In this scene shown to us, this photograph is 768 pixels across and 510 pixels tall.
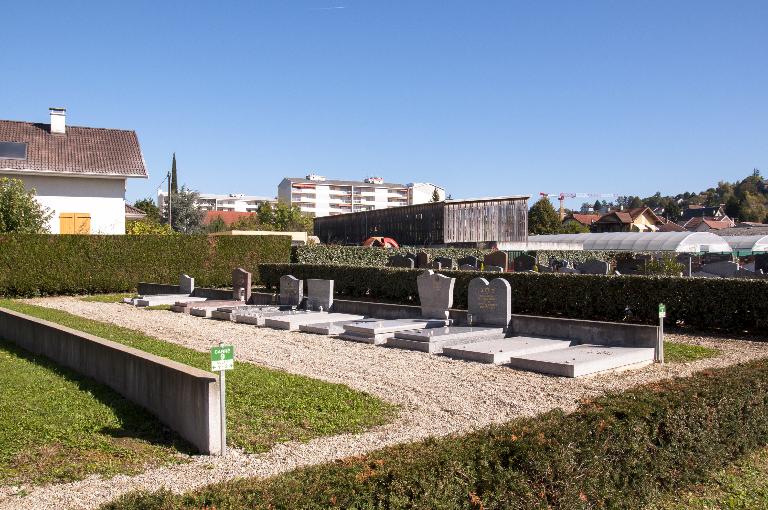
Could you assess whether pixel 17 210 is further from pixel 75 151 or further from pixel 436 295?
pixel 436 295

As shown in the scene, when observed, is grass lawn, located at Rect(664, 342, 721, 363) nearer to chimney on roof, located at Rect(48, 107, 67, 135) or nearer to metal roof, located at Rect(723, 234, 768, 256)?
chimney on roof, located at Rect(48, 107, 67, 135)

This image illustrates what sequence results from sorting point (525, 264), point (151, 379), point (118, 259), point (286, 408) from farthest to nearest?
point (525, 264), point (118, 259), point (286, 408), point (151, 379)

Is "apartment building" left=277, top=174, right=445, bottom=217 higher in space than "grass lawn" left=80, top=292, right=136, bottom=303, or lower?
higher

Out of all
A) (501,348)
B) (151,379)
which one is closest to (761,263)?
(501,348)

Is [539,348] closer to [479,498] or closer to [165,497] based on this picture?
[479,498]

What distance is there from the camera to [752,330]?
1645cm

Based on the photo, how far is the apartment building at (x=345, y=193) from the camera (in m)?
143

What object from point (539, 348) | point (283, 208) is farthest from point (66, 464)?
point (283, 208)

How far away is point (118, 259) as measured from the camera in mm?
30078

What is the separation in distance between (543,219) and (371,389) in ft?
276

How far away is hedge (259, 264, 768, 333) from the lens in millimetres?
16312

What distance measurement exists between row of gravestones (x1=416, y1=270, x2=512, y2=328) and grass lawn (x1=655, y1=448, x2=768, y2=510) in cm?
872

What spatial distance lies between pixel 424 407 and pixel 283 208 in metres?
86.2

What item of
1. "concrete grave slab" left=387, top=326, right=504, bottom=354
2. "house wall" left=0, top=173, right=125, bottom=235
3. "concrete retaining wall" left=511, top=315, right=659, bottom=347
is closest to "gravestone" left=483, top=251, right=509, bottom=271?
"concrete retaining wall" left=511, top=315, right=659, bottom=347
